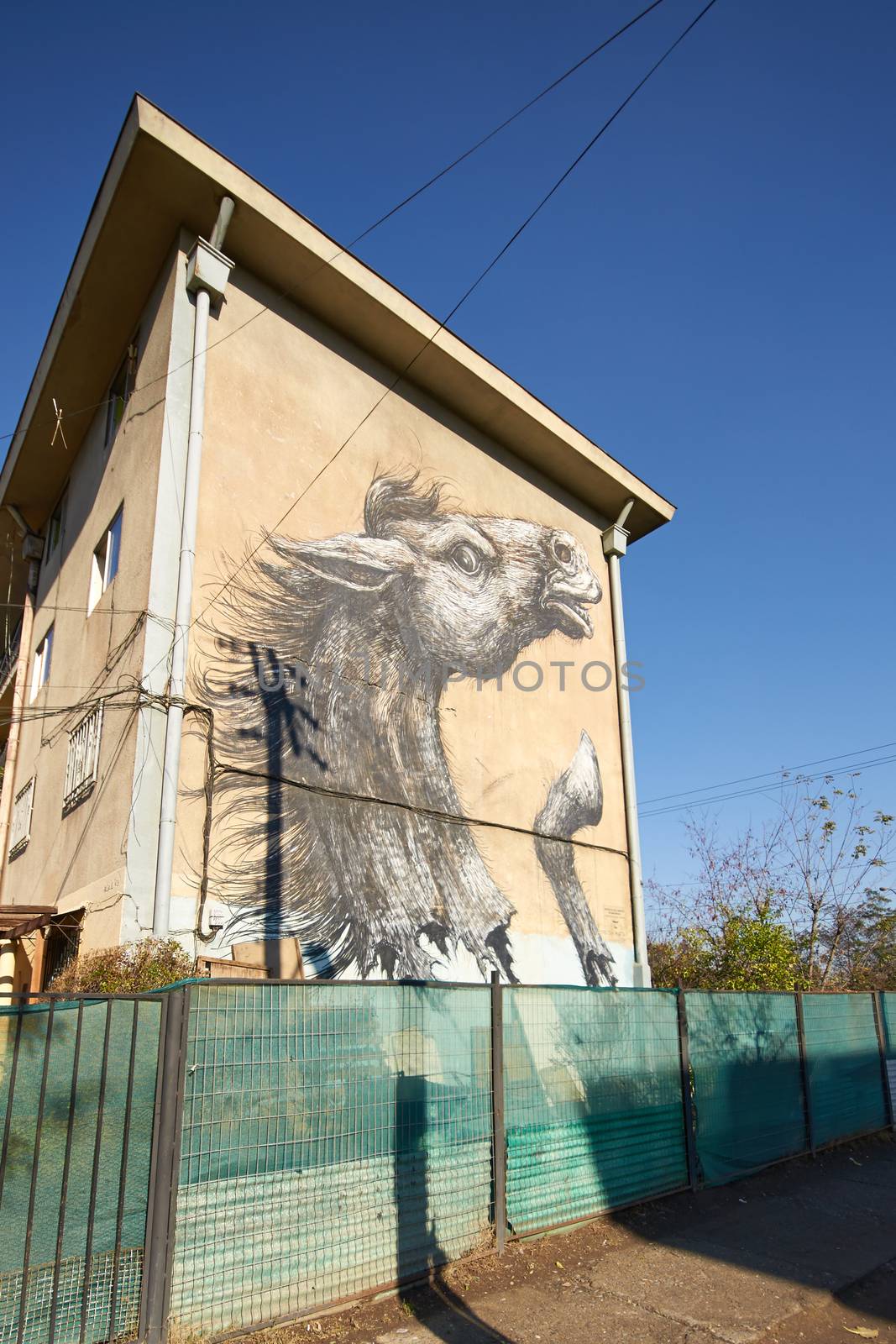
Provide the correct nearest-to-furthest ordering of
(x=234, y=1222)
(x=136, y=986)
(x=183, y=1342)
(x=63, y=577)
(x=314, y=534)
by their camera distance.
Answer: (x=183, y=1342), (x=234, y=1222), (x=136, y=986), (x=314, y=534), (x=63, y=577)

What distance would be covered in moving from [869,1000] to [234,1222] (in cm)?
1013

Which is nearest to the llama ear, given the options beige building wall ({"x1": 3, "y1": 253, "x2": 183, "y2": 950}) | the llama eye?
the llama eye

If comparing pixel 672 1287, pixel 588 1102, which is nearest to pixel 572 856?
pixel 588 1102

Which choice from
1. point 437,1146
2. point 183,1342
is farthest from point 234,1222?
point 437,1146

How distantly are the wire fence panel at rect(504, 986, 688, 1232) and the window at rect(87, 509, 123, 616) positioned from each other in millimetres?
7081

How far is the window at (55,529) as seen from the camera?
48.4 ft

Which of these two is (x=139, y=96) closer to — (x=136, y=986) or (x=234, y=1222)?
(x=136, y=986)

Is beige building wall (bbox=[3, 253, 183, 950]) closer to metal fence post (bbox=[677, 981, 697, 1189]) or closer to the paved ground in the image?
the paved ground

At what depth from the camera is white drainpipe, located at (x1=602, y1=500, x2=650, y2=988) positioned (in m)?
13.4

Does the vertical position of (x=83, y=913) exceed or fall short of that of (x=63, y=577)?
it falls short

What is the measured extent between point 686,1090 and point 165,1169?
5.26m

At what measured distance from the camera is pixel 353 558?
36.7 ft

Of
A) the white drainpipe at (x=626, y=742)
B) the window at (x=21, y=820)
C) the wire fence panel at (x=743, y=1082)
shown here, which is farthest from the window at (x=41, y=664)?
the wire fence panel at (x=743, y=1082)

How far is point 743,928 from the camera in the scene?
13742 millimetres
